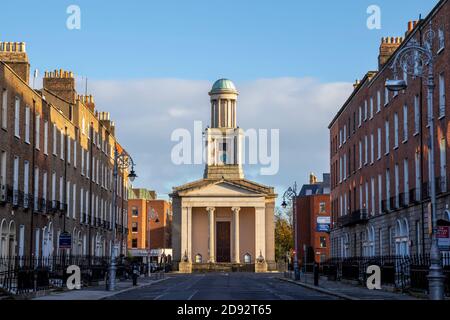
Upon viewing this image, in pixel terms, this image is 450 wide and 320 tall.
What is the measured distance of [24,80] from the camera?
160 feet

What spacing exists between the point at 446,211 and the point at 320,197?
287 feet

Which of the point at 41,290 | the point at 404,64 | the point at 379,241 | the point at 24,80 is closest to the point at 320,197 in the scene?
the point at 379,241

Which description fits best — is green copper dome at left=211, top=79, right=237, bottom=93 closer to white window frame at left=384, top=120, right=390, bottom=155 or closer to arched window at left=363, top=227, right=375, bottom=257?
arched window at left=363, top=227, right=375, bottom=257

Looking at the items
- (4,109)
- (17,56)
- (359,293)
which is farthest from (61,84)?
(359,293)

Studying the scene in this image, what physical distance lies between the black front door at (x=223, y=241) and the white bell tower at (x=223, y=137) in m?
9.50

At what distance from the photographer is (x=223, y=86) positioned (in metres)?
140

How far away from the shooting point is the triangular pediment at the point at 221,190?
127 metres

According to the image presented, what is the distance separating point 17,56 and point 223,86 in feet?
297

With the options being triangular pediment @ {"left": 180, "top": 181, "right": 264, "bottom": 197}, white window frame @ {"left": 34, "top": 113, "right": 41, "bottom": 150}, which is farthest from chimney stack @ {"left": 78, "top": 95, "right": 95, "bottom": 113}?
triangular pediment @ {"left": 180, "top": 181, "right": 264, "bottom": 197}

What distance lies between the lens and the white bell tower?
138m

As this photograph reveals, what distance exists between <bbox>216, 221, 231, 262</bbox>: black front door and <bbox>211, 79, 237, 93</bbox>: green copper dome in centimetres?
2480

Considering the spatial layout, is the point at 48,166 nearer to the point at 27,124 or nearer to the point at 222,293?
the point at 27,124

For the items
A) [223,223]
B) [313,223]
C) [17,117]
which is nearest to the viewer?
[17,117]

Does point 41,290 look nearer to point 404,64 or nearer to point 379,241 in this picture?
point 404,64
